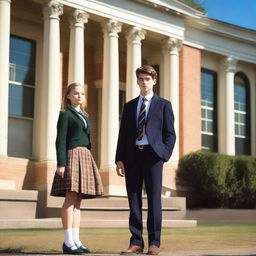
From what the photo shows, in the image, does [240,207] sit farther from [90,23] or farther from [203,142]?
[90,23]

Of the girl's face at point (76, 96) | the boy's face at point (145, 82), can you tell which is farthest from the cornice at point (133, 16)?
the boy's face at point (145, 82)

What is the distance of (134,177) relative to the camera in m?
6.21

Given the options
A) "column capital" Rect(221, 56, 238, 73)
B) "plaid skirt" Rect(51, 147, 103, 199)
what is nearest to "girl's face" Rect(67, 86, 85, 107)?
"plaid skirt" Rect(51, 147, 103, 199)

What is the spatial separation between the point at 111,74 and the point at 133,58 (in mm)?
1431

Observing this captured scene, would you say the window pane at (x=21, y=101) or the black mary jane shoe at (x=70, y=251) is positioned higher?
the window pane at (x=21, y=101)

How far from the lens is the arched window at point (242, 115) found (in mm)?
27766

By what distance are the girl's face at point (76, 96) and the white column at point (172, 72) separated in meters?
17.1

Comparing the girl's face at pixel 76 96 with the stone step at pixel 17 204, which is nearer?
the girl's face at pixel 76 96

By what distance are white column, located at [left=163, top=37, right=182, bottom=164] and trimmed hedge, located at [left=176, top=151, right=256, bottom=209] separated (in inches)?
40.2

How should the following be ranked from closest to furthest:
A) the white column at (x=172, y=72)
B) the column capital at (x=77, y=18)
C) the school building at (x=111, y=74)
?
the school building at (x=111, y=74), the column capital at (x=77, y=18), the white column at (x=172, y=72)

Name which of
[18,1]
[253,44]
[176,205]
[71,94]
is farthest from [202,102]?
[71,94]

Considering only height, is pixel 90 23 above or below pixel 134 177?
above

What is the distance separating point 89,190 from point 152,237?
86cm

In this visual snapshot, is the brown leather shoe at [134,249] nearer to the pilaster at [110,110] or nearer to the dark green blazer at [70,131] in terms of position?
the dark green blazer at [70,131]
